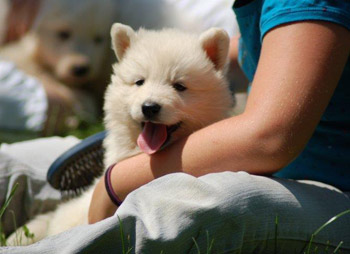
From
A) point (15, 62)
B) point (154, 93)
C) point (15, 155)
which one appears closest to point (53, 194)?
point (15, 155)

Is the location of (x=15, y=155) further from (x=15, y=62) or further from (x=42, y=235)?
(x=15, y=62)

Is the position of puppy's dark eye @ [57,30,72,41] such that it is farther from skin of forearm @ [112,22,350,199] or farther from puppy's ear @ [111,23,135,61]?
skin of forearm @ [112,22,350,199]

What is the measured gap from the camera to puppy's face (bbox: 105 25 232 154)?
175cm

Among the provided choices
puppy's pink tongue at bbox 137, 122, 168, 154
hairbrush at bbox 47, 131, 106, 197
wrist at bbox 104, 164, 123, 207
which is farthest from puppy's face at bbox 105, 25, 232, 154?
hairbrush at bbox 47, 131, 106, 197

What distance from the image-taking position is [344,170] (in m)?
1.81

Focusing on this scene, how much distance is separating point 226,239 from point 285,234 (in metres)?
0.15

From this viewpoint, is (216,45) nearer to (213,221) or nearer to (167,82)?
(167,82)

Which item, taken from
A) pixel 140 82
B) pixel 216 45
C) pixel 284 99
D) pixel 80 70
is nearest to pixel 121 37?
pixel 140 82

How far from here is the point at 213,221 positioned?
147 cm

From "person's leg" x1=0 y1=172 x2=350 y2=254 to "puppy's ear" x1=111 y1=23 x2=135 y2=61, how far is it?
0.58m

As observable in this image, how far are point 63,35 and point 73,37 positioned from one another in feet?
0.22

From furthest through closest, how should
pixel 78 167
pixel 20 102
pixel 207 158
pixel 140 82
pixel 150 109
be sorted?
pixel 20 102
pixel 78 167
pixel 140 82
pixel 150 109
pixel 207 158

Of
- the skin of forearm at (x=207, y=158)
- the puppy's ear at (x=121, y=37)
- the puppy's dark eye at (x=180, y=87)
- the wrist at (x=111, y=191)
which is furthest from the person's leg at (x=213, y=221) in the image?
the puppy's ear at (x=121, y=37)

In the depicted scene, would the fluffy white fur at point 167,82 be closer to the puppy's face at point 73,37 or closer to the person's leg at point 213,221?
the person's leg at point 213,221
